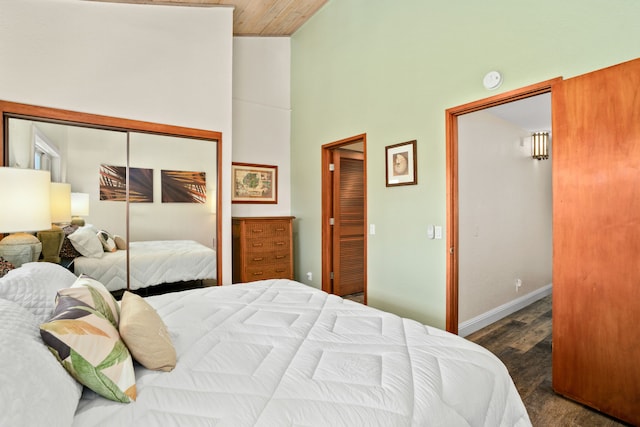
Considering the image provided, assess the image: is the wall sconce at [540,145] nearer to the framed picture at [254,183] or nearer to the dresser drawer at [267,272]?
the framed picture at [254,183]

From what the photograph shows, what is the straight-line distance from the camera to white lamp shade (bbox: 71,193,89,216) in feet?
8.87

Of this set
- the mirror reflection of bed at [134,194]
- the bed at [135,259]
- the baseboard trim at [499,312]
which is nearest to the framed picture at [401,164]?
the baseboard trim at [499,312]

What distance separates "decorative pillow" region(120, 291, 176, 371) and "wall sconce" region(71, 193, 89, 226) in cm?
200

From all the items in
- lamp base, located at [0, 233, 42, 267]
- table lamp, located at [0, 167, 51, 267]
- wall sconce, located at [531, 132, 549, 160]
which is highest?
wall sconce, located at [531, 132, 549, 160]

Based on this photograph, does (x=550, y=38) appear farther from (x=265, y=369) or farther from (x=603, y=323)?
(x=265, y=369)

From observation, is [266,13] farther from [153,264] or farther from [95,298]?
[95,298]

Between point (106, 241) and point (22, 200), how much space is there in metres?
1.04

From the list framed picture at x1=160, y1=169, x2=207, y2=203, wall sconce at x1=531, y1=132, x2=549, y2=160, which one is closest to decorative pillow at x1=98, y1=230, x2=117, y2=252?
framed picture at x1=160, y1=169, x2=207, y2=203

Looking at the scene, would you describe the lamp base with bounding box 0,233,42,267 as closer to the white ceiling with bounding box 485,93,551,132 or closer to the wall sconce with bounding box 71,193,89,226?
the wall sconce with bounding box 71,193,89,226

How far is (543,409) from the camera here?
6.52 feet

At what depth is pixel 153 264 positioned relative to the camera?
3107 mm

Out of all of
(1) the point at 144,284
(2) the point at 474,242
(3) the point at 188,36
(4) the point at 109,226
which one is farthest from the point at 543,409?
(3) the point at 188,36

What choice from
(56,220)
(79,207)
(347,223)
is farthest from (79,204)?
(347,223)

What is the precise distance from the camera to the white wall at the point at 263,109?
418 cm
